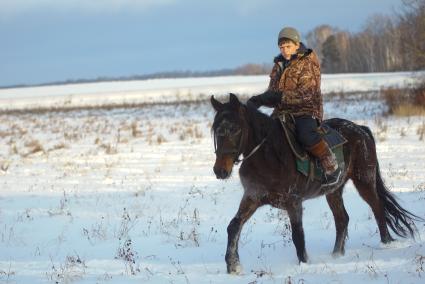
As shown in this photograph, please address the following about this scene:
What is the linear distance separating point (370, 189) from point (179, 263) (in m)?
2.58

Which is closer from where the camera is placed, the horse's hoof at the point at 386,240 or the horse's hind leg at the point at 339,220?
the horse's hind leg at the point at 339,220

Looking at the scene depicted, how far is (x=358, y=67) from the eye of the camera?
98.3m

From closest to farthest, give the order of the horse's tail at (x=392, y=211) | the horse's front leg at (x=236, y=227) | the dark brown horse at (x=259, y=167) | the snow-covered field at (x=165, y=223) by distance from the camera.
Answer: the dark brown horse at (x=259, y=167), the horse's front leg at (x=236, y=227), the snow-covered field at (x=165, y=223), the horse's tail at (x=392, y=211)

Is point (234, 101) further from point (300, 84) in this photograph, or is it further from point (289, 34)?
point (289, 34)

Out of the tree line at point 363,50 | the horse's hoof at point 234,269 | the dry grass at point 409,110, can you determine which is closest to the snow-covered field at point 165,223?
the horse's hoof at point 234,269

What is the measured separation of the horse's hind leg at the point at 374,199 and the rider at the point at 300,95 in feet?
2.92

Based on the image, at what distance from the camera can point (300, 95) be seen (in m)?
5.49

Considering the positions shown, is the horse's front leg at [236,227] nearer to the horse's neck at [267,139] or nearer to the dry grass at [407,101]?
the horse's neck at [267,139]

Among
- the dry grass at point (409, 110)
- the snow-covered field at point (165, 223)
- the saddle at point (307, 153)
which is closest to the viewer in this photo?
the saddle at point (307, 153)

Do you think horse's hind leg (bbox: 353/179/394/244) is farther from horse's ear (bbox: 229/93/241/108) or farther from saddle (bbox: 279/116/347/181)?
horse's ear (bbox: 229/93/241/108)

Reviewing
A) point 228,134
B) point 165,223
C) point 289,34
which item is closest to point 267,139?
point 228,134

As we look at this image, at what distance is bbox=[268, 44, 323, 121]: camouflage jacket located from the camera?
5461mm

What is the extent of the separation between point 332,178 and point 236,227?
1.30m

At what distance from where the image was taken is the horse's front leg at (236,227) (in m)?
5.29
